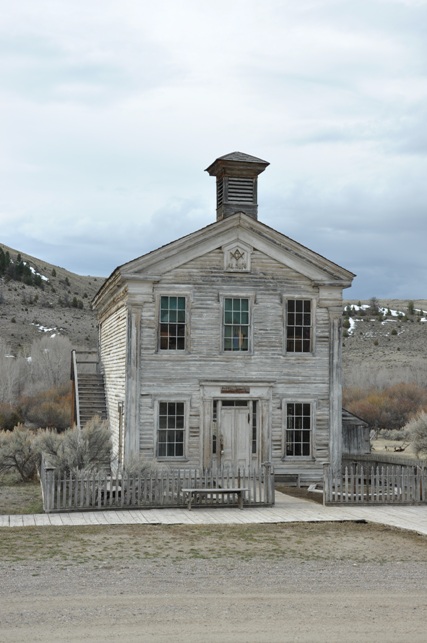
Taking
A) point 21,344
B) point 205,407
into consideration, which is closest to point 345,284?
point 205,407

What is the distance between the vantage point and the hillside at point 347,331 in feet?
241

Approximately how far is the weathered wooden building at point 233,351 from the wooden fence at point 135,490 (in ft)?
11.3

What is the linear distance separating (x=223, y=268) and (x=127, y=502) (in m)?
7.49

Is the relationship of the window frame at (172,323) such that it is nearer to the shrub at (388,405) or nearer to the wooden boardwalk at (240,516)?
the wooden boardwalk at (240,516)

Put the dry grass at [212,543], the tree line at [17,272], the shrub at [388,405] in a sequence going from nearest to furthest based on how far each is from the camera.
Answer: the dry grass at [212,543] → the shrub at [388,405] → the tree line at [17,272]

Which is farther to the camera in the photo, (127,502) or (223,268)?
(223,268)

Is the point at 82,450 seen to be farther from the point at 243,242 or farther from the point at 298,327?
Answer: the point at 243,242

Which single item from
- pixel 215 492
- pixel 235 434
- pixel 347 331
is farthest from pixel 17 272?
pixel 215 492

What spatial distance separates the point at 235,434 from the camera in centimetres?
2342

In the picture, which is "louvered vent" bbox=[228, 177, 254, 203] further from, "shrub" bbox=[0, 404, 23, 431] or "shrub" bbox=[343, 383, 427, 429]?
"shrub" bbox=[343, 383, 427, 429]

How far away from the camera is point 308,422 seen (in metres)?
23.9

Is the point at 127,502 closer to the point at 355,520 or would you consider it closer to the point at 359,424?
the point at 355,520

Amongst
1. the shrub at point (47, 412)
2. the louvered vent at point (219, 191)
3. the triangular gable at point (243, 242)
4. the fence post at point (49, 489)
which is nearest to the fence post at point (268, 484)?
the fence post at point (49, 489)

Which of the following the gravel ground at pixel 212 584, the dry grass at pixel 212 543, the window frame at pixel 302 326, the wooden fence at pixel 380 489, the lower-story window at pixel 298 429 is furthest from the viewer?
→ the window frame at pixel 302 326
